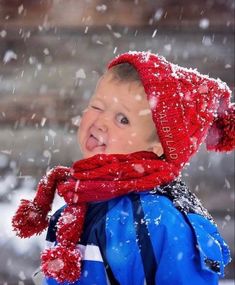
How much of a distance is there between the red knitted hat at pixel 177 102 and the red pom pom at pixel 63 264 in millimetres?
328

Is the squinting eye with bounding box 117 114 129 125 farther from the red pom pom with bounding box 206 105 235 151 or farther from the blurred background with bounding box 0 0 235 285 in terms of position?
the blurred background with bounding box 0 0 235 285

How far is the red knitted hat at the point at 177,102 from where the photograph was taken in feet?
5.02

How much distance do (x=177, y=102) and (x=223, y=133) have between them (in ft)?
0.66

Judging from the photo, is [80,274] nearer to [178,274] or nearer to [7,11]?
[178,274]

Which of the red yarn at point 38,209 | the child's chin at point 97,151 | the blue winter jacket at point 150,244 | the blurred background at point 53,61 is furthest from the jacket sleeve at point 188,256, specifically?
the blurred background at point 53,61

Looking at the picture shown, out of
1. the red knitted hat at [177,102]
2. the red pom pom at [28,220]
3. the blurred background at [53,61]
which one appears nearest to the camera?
the red knitted hat at [177,102]

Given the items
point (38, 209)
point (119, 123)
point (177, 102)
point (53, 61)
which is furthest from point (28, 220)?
point (53, 61)

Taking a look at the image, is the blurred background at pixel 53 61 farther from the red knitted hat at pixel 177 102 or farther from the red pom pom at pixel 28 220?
the red knitted hat at pixel 177 102

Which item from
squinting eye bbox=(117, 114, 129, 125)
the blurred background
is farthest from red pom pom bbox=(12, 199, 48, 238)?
the blurred background

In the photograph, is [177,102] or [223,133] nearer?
[177,102]

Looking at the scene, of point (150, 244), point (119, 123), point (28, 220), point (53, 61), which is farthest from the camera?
point (53, 61)

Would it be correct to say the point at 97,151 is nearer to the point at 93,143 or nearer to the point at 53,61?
the point at 93,143

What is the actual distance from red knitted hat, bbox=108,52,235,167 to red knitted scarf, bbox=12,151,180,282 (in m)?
0.06

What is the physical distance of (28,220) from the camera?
1.66 metres
